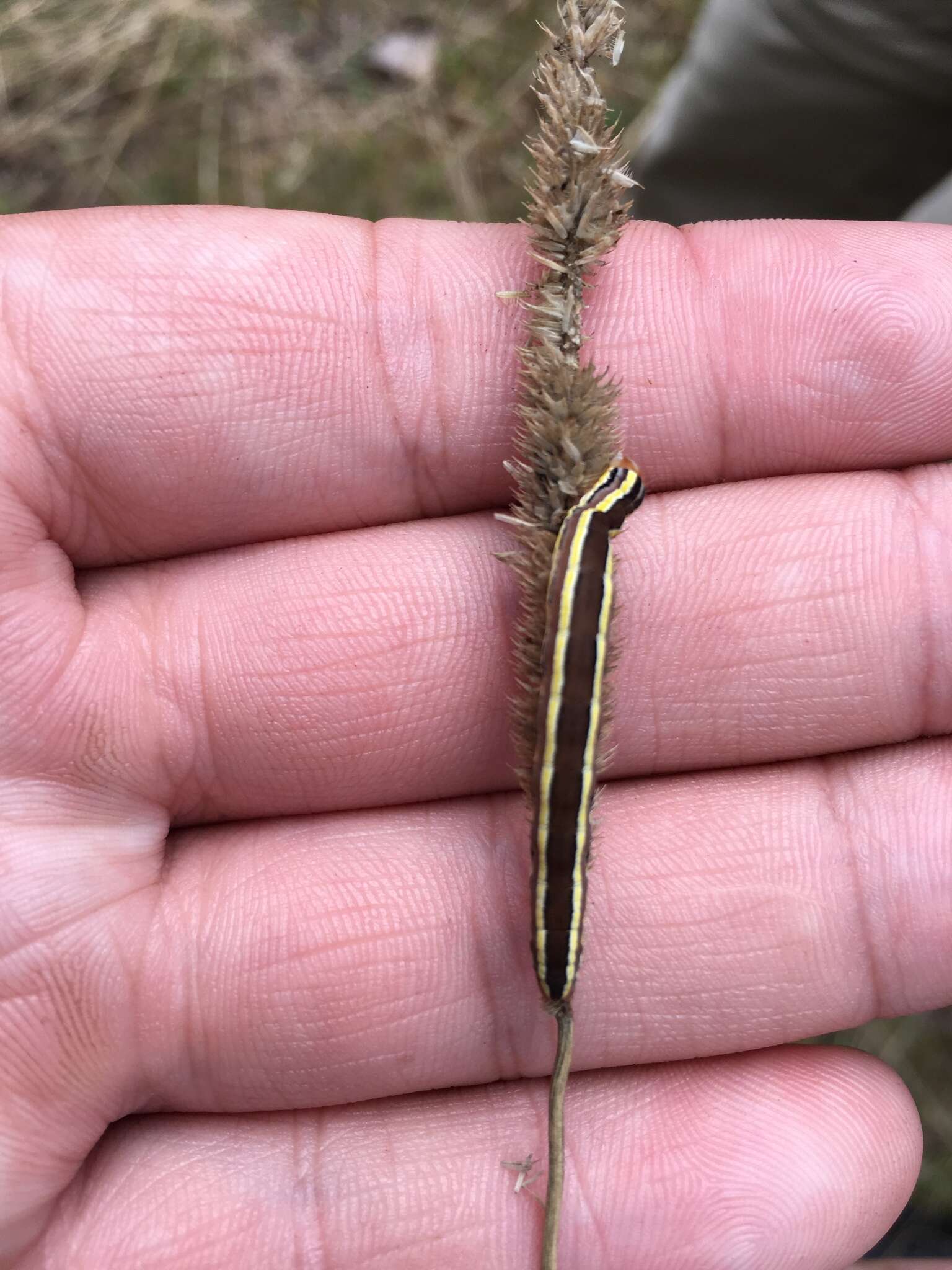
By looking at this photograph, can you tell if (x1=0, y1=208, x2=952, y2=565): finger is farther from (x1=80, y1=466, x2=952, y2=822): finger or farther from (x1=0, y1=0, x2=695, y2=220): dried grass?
(x1=0, y1=0, x2=695, y2=220): dried grass

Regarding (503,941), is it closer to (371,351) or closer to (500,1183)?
(500,1183)

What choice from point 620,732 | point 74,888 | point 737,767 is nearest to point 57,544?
point 74,888

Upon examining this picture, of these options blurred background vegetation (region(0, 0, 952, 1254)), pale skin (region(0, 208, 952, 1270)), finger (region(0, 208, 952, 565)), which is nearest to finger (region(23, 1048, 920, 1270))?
pale skin (region(0, 208, 952, 1270))

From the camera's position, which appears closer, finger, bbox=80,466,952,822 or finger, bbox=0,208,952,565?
finger, bbox=0,208,952,565

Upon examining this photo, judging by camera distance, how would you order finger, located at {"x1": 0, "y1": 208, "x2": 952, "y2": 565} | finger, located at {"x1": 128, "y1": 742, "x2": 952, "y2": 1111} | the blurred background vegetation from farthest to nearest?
the blurred background vegetation < finger, located at {"x1": 128, "y1": 742, "x2": 952, "y2": 1111} < finger, located at {"x1": 0, "y1": 208, "x2": 952, "y2": 565}

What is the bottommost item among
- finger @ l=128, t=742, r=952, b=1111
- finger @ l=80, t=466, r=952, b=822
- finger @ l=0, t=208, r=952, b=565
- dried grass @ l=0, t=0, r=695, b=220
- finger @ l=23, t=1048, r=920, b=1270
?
finger @ l=23, t=1048, r=920, b=1270

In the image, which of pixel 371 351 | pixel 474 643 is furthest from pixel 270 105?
pixel 474 643

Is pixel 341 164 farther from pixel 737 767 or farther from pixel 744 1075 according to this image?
pixel 744 1075

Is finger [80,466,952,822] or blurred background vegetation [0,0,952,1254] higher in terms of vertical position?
blurred background vegetation [0,0,952,1254]
